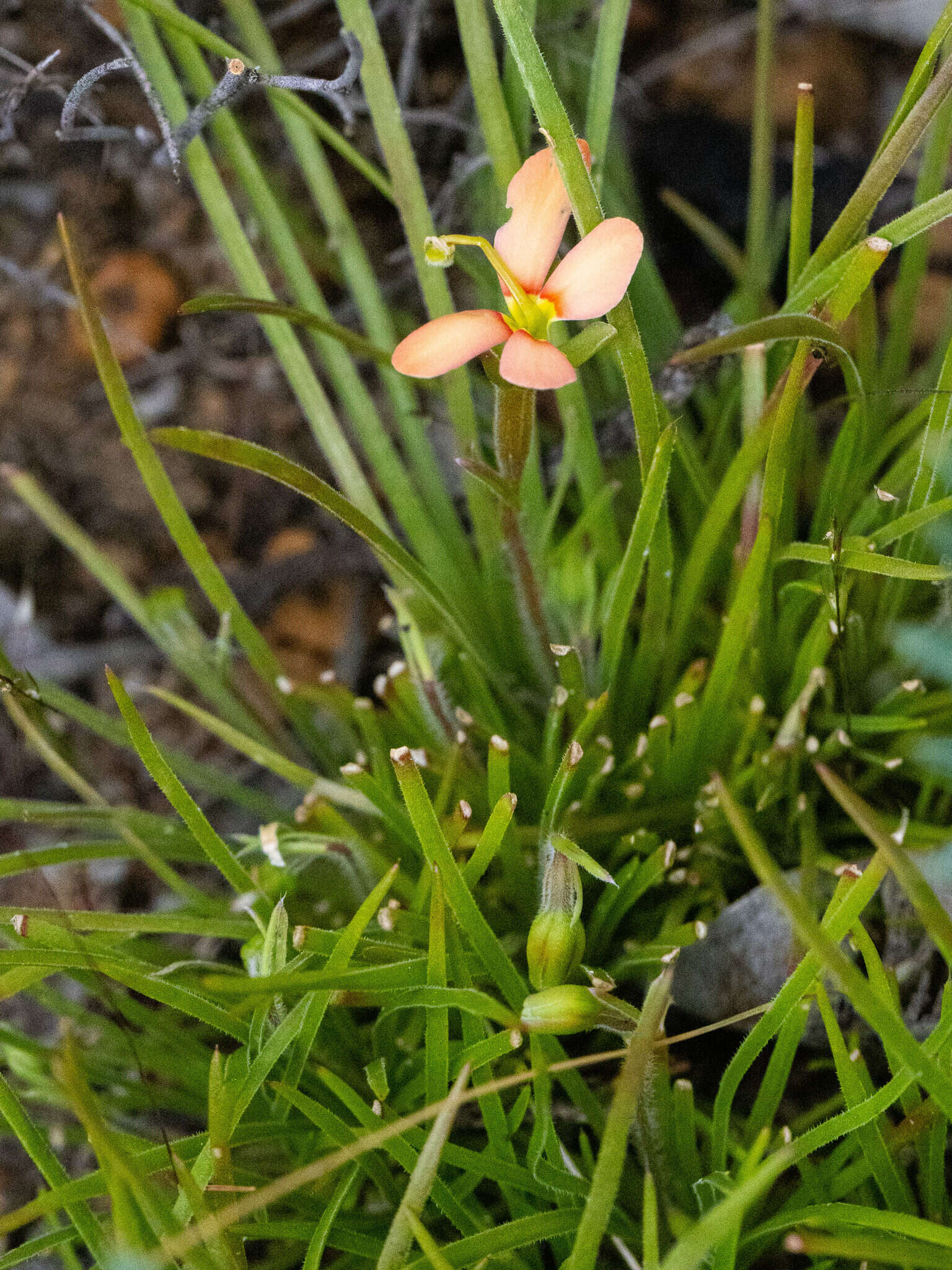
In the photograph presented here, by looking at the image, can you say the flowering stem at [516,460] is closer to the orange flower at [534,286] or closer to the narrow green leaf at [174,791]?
the orange flower at [534,286]

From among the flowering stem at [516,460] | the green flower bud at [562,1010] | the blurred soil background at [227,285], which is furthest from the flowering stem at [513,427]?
the blurred soil background at [227,285]

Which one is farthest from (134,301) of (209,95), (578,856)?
(578,856)

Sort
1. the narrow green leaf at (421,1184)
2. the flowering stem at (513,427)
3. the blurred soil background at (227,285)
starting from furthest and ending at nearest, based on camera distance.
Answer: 1. the blurred soil background at (227,285)
2. the flowering stem at (513,427)
3. the narrow green leaf at (421,1184)

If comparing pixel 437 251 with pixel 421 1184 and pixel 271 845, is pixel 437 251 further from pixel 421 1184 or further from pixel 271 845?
pixel 421 1184

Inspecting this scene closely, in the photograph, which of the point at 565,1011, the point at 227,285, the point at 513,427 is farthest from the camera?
the point at 227,285

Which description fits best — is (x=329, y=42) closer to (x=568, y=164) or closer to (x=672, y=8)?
(x=672, y=8)

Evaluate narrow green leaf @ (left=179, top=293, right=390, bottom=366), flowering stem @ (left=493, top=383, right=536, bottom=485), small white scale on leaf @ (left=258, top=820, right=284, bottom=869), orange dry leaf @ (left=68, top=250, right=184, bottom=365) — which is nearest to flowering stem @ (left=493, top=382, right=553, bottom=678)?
flowering stem @ (left=493, top=383, right=536, bottom=485)
